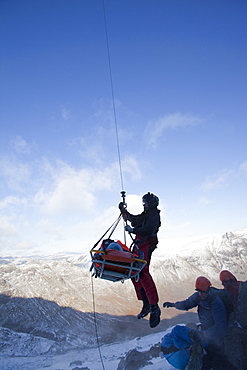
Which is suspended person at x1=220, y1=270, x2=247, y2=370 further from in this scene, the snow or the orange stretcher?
the snow

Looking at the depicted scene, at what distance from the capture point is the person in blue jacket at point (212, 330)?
226 inches

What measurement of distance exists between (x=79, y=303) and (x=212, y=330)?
12015 centimetres

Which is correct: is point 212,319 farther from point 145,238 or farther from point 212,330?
point 145,238

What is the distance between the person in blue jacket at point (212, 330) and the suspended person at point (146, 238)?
64.8 inches

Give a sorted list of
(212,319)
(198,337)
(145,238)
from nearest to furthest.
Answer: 1. (145,238)
2. (198,337)
3. (212,319)

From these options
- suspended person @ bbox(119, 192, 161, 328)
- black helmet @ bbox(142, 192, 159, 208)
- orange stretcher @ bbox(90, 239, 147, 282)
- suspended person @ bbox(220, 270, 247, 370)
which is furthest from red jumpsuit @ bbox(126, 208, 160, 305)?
suspended person @ bbox(220, 270, 247, 370)

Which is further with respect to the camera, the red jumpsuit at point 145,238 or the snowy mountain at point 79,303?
the snowy mountain at point 79,303

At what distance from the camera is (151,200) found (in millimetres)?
5730

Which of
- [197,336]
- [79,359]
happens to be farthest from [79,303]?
[197,336]

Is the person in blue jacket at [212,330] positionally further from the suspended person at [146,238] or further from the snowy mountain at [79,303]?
the snowy mountain at [79,303]

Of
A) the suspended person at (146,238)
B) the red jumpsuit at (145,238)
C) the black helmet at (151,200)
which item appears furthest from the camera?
the black helmet at (151,200)

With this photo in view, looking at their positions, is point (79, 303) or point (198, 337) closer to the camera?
point (198, 337)

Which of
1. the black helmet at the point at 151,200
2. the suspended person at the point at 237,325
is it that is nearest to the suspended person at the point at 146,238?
the black helmet at the point at 151,200

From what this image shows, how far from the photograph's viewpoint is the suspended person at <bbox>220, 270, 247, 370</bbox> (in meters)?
5.57
